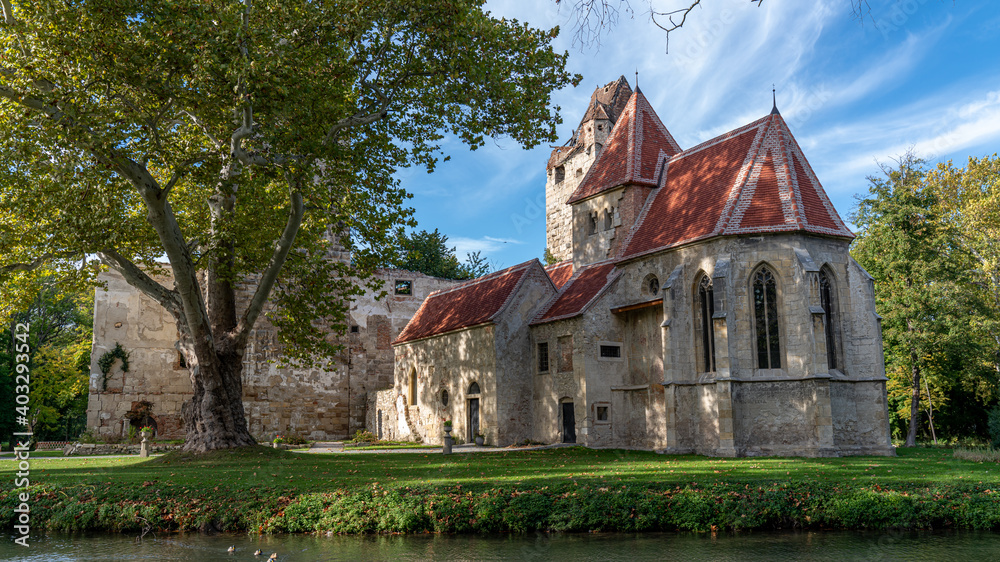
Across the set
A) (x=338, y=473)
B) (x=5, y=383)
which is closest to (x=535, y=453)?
(x=338, y=473)

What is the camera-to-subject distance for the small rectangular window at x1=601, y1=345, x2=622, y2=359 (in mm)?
27203

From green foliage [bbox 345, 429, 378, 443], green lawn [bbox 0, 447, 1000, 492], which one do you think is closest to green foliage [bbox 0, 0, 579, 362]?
green lawn [bbox 0, 447, 1000, 492]

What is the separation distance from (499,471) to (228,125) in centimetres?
1113

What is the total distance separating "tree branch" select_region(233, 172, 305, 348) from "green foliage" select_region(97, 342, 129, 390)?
1662 cm

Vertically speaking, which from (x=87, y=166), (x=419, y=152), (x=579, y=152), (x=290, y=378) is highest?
(x=579, y=152)

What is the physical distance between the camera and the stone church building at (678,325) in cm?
2269

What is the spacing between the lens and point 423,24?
59.7ft

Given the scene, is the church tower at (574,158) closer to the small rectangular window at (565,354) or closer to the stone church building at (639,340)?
the stone church building at (639,340)

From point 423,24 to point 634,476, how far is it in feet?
40.4

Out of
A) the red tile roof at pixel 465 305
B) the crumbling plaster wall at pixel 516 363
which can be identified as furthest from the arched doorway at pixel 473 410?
the red tile roof at pixel 465 305

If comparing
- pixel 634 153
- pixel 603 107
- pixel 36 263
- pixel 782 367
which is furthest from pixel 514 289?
pixel 603 107

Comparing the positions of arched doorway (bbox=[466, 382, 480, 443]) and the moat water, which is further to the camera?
arched doorway (bbox=[466, 382, 480, 443])

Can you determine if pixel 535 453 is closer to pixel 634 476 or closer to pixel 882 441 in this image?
pixel 634 476

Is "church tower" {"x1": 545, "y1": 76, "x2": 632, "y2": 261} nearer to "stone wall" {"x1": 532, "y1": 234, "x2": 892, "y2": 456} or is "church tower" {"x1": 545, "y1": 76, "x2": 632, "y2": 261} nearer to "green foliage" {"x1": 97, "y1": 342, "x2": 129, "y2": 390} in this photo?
"stone wall" {"x1": 532, "y1": 234, "x2": 892, "y2": 456}
